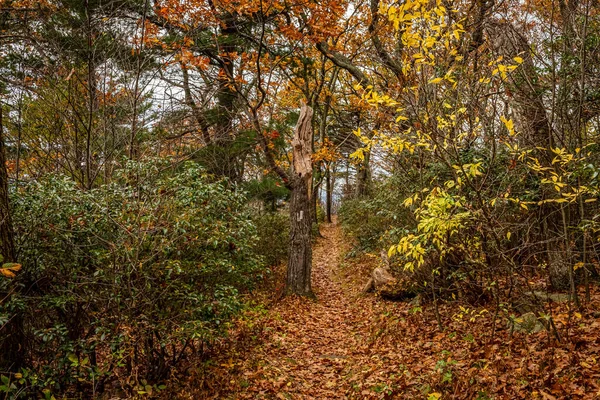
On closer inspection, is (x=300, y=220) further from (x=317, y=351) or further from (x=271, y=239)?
(x=317, y=351)

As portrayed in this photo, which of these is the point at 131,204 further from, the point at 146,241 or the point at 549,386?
the point at 549,386

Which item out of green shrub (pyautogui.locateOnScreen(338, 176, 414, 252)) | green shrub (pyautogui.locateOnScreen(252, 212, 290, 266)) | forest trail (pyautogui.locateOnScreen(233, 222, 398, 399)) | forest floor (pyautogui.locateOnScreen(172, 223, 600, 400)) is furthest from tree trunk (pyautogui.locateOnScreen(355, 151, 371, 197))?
forest floor (pyautogui.locateOnScreen(172, 223, 600, 400))

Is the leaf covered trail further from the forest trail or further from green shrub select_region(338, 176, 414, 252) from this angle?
green shrub select_region(338, 176, 414, 252)

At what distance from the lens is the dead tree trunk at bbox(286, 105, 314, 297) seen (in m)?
9.76

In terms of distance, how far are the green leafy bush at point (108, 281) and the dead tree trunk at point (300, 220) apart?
14.7 feet

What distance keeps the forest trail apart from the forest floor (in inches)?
0.8

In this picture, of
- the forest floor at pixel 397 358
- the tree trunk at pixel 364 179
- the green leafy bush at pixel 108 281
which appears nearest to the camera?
the forest floor at pixel 397 358

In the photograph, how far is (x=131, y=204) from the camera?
16.1 ft

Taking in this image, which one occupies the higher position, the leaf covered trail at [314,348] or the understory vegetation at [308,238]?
the understory vegetation at [308,238]

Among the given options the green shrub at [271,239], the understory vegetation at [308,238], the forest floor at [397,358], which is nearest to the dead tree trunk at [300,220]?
the understory vegetation at [308,238]

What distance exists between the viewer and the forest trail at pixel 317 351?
17.9 ft

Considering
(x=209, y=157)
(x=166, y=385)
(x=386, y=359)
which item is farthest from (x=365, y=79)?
(x=166, y=385)

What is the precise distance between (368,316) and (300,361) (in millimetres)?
2392

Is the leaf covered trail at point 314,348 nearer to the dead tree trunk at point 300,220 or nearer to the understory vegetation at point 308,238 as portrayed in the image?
the understory vegetation at point 308,238
